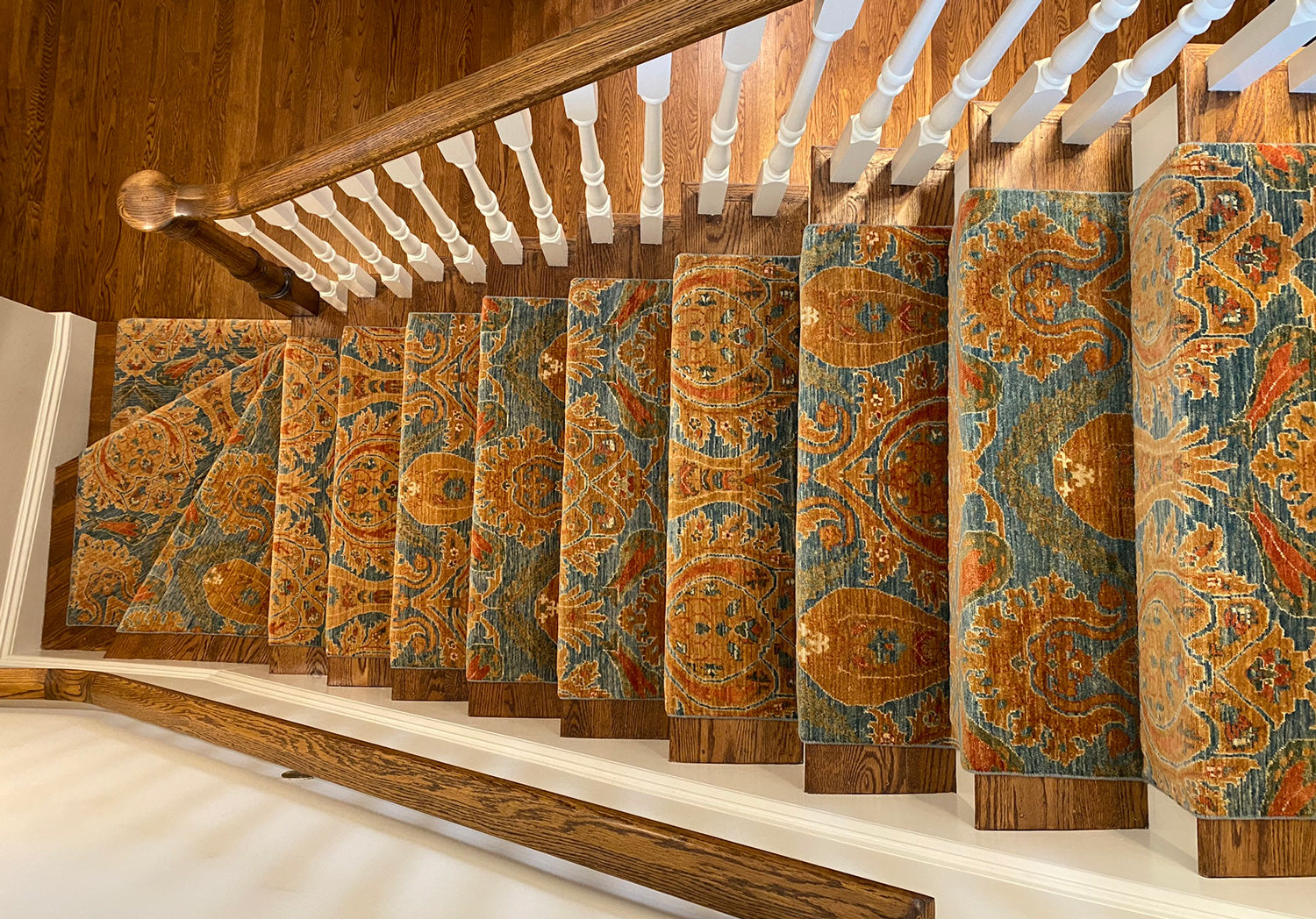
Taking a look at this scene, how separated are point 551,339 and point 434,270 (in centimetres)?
45

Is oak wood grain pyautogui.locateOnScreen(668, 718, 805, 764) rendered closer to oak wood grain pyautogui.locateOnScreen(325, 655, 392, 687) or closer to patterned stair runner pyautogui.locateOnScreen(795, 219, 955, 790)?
patterned stair runner pyautogui.locateOnScreen(795, 219, 955, 790)

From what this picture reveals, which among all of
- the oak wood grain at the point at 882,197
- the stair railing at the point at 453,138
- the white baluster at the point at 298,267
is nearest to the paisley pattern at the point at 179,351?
the white baluster at the point at 298,267

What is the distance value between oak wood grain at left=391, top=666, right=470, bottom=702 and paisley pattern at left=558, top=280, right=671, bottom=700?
0.47 metres

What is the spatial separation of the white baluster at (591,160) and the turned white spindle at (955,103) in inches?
20.3

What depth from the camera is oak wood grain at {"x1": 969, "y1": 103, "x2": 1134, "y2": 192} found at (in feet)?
4.21

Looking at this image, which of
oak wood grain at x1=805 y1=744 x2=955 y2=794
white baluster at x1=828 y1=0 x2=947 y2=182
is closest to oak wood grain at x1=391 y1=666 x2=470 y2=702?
oak wood grain at x1=805 y1=744 x2=955 y2=794

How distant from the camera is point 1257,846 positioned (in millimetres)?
985

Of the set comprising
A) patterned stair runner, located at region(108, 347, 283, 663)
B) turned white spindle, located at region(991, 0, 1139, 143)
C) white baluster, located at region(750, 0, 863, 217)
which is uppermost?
white baluster, located at region(750, 0, 863, 217)

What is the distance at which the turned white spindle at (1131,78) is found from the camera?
968 mm

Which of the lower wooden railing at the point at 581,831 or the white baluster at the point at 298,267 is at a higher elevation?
the white baluster at the point at 298,267

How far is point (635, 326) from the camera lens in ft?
5.90

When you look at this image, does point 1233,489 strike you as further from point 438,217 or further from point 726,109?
point 438,217

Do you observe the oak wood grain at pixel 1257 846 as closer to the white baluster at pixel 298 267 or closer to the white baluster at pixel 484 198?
the white baluster at pixel 484 198

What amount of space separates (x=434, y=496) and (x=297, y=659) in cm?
66
